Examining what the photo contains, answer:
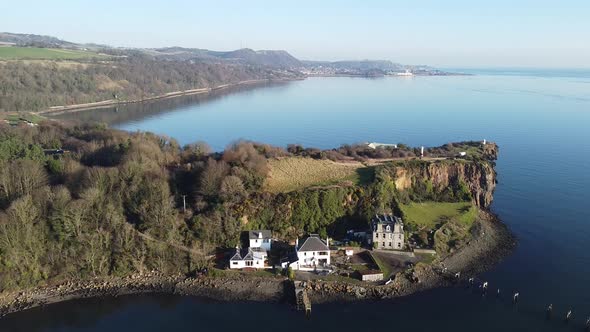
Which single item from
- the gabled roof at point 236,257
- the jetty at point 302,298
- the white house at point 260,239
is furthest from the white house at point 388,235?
the gabled roof at point 236,257

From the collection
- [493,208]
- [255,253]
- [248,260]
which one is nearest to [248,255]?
[248,260]

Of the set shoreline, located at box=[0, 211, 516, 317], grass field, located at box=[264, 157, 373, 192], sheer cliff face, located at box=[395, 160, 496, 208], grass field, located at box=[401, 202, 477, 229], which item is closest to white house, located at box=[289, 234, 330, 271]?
shoreline, located at box=[0, 211, 516, 317]

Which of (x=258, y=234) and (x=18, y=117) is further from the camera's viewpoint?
(x=18, y=117)

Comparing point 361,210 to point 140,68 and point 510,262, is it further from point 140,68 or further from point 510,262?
point 140,68

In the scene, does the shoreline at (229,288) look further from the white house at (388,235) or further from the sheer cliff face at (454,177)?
the sheer cliff face at (454,177)

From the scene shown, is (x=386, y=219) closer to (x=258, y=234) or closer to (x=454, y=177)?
(x=258, y=234)
